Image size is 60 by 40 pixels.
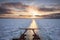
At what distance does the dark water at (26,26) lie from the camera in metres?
2.24

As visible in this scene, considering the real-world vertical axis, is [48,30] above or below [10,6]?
below

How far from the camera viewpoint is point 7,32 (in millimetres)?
2258

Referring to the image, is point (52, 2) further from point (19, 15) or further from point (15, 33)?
point (15, 33)

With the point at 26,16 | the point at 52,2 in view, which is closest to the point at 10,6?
the point at 26,16

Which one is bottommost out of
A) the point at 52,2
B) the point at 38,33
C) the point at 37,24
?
the point at 38,33

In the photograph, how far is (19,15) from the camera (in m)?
2.28

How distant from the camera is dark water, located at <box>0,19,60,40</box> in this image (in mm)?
2238

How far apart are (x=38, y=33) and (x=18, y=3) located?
58cm

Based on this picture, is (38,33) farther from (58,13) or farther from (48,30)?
(58,13)

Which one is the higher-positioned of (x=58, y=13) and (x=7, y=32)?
(x=58, y=13)

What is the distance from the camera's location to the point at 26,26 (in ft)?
7.39

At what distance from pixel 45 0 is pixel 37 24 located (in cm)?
41

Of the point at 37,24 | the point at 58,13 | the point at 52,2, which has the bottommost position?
the point at 37,24

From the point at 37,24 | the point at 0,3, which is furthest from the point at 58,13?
the point at 0,3
